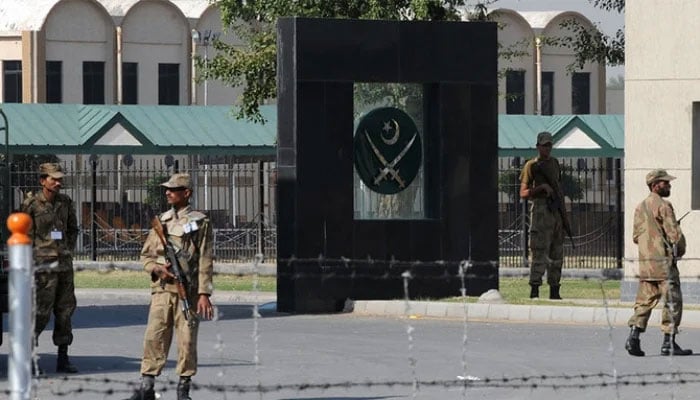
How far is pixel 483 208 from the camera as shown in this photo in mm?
22203

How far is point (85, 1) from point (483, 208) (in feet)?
128

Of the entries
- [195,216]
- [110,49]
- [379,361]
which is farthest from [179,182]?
[110,49]

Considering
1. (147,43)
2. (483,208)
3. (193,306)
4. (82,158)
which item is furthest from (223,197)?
(193,306)

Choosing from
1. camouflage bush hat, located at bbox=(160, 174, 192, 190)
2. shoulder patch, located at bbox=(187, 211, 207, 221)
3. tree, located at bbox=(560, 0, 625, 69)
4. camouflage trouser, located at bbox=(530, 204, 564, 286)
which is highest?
tree, located at bbox=(560, 0, 625, 69)

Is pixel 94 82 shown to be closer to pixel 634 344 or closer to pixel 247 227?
pixel 247 227

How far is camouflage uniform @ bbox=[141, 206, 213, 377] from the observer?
12.4 m

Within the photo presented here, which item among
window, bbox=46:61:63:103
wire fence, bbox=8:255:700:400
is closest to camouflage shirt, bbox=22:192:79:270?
wire fence, bbox=8:255:700:400

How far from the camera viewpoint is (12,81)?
59.4 meters

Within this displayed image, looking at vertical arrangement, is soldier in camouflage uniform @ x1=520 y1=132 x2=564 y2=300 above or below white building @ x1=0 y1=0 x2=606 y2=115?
below

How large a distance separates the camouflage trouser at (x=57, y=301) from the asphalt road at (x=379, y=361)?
0.35m

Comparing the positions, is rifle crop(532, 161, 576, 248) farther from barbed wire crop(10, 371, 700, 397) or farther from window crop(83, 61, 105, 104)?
window crop(83, 61, 105, 104)

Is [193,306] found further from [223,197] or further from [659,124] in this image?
[223,197]

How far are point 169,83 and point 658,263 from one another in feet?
154

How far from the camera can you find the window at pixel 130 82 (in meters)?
61.0
